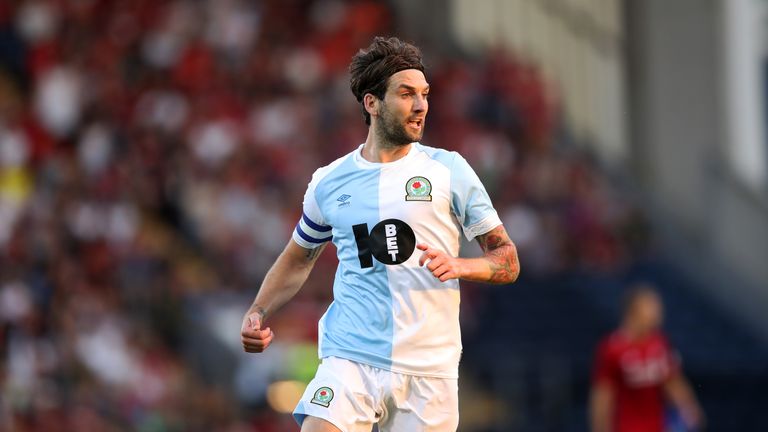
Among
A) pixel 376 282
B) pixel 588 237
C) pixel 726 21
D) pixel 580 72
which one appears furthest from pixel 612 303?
pixel 376 282

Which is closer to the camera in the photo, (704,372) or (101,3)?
(704,372)

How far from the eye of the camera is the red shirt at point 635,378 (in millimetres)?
12570

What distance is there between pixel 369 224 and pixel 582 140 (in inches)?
648

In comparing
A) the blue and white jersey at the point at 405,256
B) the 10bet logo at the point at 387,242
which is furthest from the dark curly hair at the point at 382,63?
the 10bet logo at the point at 387,242

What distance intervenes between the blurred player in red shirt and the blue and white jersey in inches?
232

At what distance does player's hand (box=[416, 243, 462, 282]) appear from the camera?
20.3ft

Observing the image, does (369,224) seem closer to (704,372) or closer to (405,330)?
(405,330)

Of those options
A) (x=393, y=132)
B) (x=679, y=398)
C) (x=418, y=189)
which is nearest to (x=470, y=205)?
(x=418, y=189)

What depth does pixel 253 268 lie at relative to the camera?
17.0 m

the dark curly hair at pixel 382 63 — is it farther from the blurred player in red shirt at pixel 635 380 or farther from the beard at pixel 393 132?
the blurred player in red shirt at pixel 635 380

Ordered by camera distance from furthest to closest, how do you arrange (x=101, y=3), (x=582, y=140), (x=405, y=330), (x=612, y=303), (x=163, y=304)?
(x=582, y=140)
(x=101, y=3)
(x=612, y=303)
(x=163, y=304)
(x=405, y=330)

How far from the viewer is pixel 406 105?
682cm

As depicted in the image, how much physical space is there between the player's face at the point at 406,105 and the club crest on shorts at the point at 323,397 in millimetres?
1197

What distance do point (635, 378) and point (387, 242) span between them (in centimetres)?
633
